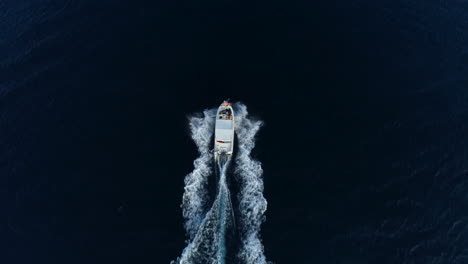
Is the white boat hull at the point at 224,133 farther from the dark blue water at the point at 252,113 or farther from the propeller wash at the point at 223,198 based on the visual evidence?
the dark blue water at the point at 252,113

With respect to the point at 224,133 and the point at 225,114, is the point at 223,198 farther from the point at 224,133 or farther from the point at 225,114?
the point at 225,114

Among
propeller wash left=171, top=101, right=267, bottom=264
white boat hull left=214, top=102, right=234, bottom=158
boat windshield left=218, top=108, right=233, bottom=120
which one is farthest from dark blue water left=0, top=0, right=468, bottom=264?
white boat hull left=214, top=102, right=234, bottom=158

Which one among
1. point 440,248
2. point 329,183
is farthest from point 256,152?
point 440,248

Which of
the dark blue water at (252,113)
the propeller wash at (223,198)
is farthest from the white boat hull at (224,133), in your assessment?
the dark blue water at (252,113)

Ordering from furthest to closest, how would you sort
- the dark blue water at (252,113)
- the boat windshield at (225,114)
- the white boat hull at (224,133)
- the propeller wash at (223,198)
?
the boat windshield at (225,114), the white boat hull at (224,133), the dark blue water at (252,113), the propeller wash at (223,198)

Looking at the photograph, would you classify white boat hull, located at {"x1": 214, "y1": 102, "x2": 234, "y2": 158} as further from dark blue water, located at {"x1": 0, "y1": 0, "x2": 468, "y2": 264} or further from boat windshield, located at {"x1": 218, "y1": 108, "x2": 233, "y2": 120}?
dark blue water, located at {"x1": 0, "y1": 0, "x2": 468, "y2": 264}

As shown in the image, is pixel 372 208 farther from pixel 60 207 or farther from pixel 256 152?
pixel 60 207
